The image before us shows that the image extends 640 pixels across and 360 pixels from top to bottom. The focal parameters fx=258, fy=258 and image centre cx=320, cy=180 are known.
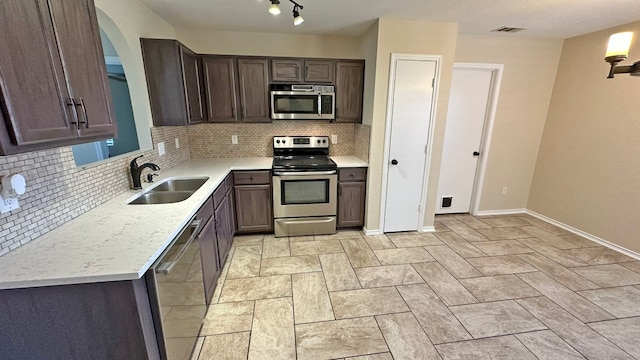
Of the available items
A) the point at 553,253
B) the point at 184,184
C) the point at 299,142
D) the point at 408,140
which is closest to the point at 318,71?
the point at 299,142

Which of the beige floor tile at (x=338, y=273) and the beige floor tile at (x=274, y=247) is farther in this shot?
the beige floor tile at (x=274, y=247)

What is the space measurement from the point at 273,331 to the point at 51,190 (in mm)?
1609

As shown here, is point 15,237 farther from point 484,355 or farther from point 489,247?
point 489,247

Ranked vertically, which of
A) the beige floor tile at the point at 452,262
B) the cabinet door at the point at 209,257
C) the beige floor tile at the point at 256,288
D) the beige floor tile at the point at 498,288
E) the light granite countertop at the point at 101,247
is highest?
the light granite countertop at the point at 101,247

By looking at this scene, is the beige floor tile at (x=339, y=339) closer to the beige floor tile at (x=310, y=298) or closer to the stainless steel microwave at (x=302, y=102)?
the beige floor tile at (x=310, y=298)

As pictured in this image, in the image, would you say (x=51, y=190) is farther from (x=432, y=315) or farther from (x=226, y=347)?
(x=432, y=315)

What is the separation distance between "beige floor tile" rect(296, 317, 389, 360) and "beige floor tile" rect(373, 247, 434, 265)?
2.89 ft

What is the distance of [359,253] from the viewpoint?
2918 mm

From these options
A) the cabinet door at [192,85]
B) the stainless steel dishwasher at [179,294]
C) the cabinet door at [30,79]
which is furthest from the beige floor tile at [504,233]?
the cabinet door at [30,79]

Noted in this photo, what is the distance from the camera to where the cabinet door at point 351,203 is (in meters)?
3.27

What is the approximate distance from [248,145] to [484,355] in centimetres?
327

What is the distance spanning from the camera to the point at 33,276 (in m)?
1.00

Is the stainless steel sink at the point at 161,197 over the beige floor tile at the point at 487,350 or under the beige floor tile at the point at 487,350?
over

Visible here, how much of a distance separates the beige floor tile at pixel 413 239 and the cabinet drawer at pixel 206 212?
2.15m
